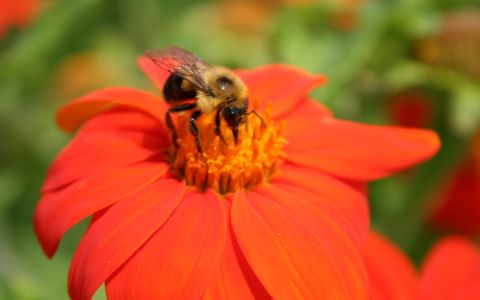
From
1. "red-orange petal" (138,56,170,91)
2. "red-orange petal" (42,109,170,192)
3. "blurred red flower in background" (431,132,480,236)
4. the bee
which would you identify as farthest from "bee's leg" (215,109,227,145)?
"blurred red flower in background" (431,132,480,236)

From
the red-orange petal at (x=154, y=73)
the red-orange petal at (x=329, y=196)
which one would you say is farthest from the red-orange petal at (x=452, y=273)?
the red-orange petal at (x=154, y=73)

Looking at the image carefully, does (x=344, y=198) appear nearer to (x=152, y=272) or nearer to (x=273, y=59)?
(x=152, y=272)

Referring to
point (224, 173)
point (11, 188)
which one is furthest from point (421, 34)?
point (11, 188)

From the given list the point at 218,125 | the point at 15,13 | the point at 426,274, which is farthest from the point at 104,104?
the point at 15,13

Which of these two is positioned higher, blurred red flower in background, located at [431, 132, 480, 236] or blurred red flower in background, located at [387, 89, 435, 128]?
blurred red flower in background, located at [387, 89, 435, 128]

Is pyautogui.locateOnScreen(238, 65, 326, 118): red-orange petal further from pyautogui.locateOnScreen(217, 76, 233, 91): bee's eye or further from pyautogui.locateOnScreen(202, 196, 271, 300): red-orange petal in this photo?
pyautogui.locateOnScreen(202, 196, 271, 300): red-orange petal

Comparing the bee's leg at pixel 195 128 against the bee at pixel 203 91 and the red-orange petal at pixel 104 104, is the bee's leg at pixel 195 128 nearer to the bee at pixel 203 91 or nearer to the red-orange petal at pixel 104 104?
the bee at pixel 203 91
